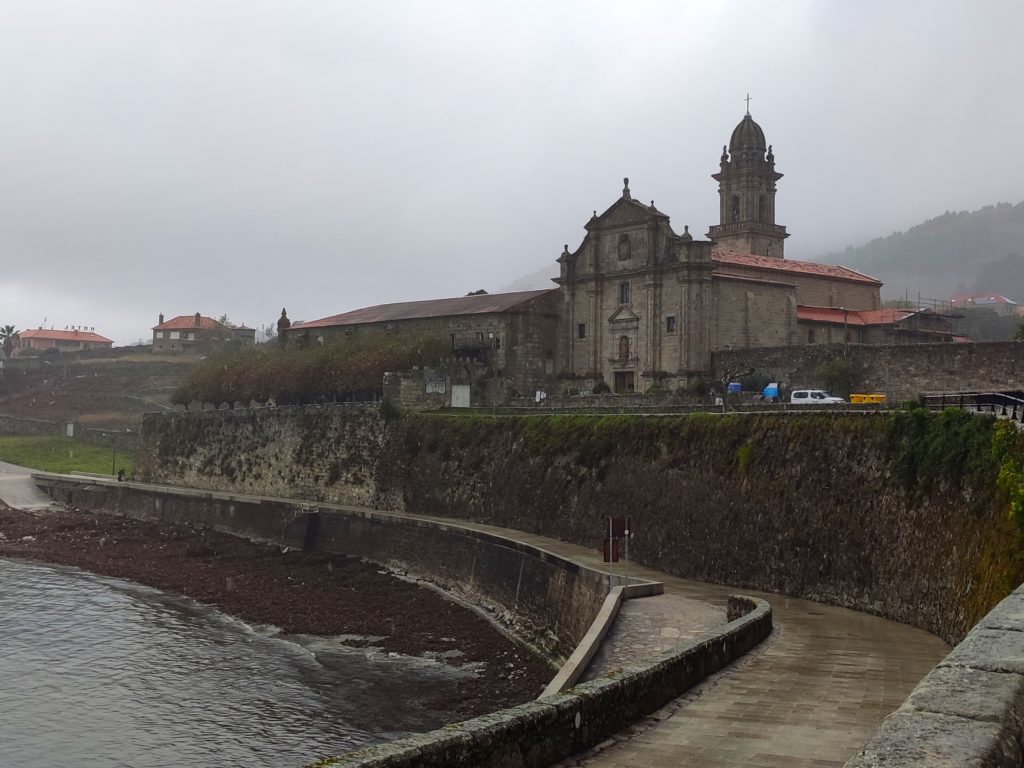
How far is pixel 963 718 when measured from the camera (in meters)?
5.98

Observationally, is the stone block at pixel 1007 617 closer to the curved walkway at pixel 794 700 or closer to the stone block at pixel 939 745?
the stone block at pixel 939 745

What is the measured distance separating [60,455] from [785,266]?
57.9m

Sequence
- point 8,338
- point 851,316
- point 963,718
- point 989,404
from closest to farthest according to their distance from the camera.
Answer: point 963,718 → point 989,404 → point 851,316 → point 8,338

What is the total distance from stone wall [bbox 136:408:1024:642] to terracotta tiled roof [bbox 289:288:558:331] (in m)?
10.5

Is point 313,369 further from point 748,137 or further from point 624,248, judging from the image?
point 748,137

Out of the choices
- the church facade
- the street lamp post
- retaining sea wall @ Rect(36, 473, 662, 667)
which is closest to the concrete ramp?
retaining sea wall @ Rect(36, 473, 662, 667)

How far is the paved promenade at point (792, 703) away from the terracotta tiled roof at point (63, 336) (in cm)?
13913

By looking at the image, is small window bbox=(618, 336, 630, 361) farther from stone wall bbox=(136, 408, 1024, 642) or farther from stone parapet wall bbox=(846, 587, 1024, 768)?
stone parapet wall bbox=(846, 587, 1024, 768)

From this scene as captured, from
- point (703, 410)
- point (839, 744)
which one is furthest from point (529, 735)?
point (703, 410)

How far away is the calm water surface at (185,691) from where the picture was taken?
21422 millimetres

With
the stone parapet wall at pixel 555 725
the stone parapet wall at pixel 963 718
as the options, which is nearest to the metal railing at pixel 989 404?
the stone parapet wall at pixel 555 725

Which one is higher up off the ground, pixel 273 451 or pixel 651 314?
pixel 651 314

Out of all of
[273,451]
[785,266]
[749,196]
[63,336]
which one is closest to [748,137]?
[749,196]

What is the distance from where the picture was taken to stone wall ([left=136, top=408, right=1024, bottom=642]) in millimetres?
19203
